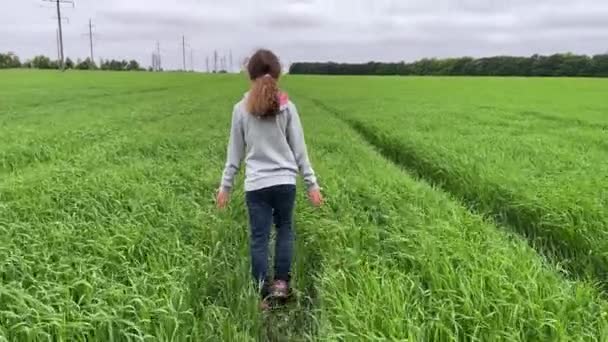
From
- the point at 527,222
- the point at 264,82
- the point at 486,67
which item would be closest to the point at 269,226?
the point at 264,82

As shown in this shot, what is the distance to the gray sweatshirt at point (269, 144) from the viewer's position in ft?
13.2

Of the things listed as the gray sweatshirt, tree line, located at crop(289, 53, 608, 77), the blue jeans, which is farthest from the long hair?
tree line, located at crop(289, 53, 608, 77)

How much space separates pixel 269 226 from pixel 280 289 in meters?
0.50

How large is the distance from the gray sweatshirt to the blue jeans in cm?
9

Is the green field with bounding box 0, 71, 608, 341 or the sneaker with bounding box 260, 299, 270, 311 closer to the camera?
the green field with bounding box 0, 71, 608, 341

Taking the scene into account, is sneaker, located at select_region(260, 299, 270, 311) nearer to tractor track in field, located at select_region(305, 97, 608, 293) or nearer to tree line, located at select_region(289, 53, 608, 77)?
tractor track in field, located at select_region(305, 97, 608, 293)

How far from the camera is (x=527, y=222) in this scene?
629 centimetres

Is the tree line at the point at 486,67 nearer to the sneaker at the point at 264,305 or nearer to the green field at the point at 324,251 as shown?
the green field at the point at 324,251

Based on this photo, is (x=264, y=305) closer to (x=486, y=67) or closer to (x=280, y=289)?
(x=280, y=289)

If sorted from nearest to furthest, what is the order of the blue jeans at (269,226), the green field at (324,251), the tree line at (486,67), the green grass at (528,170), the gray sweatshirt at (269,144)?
the green field at (324,251) < the gray sweatshirt at (269,144) < the blue jeans at (269,226) < the green grass at (528,170) < the tree line at (486,67)

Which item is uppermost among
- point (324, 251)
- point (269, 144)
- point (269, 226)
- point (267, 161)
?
point (269, 144)

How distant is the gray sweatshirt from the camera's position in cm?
403

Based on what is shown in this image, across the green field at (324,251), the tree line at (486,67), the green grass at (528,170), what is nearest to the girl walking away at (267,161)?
the green field at (324,251)

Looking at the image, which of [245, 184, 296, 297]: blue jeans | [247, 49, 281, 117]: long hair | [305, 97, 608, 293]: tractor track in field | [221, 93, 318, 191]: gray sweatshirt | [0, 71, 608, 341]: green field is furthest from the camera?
[305, 97, 608, 293]: tractor track in field
